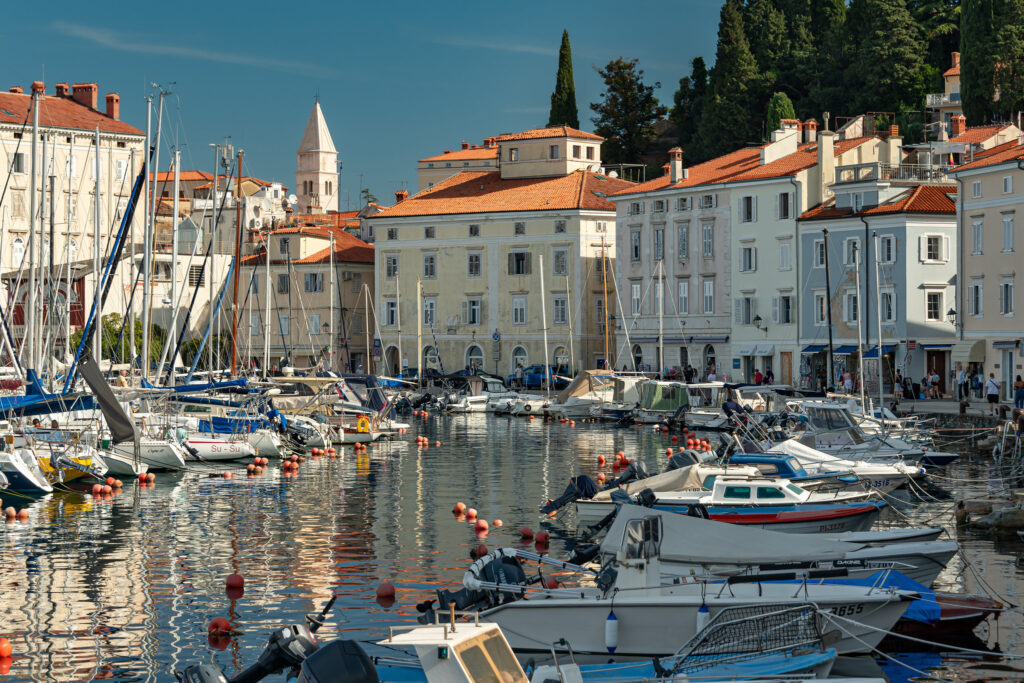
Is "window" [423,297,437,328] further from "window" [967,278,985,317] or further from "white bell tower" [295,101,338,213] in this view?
"white bell tower" [295,101,338,213]

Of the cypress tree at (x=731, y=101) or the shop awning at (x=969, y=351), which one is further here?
the cypress tree at (x=731, y=101)

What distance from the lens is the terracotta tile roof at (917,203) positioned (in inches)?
2997

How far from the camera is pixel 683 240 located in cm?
9281

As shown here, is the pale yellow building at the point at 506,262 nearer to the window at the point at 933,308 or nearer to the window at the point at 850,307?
the window at the point at 850,307

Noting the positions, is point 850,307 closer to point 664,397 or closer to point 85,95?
point 664,397

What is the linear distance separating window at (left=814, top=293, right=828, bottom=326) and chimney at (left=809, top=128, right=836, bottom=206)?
6.19m

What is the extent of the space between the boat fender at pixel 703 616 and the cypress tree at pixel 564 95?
10411 cm

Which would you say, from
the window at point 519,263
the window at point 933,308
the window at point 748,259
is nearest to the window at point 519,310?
the window at point 519,263

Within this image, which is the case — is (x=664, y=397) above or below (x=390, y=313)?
below

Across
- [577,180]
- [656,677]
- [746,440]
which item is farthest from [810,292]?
[656,677]

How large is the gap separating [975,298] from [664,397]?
15900mm

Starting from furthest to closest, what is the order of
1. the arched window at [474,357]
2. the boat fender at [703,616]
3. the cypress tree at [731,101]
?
the cypress tree at [731,101] < the arched window at [474,357] < the boat fender at [703,616]

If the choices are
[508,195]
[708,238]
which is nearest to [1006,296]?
[708,238]

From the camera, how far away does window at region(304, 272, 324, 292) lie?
113 meters
